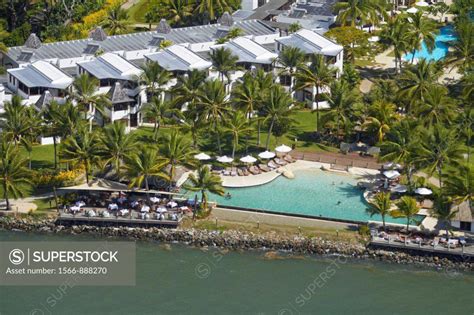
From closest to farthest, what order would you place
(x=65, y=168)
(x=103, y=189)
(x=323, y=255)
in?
(x=323, y=255) → (x=103, y=189) → (x=65, y=168)

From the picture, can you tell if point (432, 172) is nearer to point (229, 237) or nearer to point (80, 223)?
point (229, 237)

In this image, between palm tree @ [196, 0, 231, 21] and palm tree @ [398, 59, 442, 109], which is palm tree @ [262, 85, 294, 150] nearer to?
palm tree @ [398, 59, 442, 109]

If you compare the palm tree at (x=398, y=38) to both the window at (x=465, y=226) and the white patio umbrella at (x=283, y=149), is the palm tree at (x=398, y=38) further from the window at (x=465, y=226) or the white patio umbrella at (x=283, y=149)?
the window at (x=465, y=226)

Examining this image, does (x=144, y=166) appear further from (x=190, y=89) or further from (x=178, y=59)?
(x=178, y=59)

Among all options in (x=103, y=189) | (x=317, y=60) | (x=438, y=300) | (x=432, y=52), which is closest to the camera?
(x=438, y=300)

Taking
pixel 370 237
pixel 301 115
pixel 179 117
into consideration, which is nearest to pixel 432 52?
pixel 301 115

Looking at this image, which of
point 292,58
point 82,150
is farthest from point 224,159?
point 292,58

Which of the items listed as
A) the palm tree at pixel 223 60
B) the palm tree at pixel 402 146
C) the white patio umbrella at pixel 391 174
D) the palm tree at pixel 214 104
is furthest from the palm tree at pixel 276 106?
the palm tree at pixel 223 60
